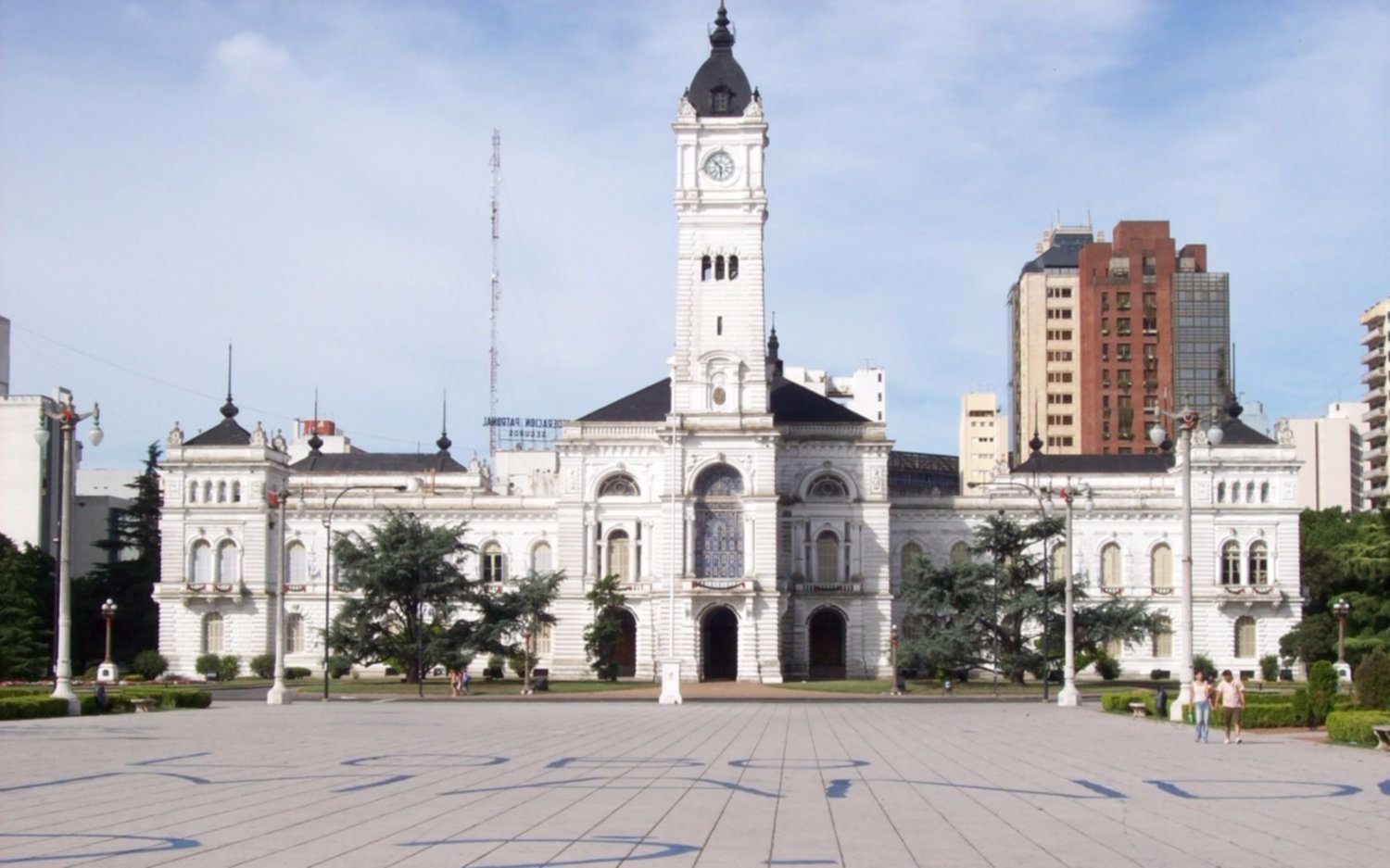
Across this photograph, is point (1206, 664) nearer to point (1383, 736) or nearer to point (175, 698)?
point (175, 698)

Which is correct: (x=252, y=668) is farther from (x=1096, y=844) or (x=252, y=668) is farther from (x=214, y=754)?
(x=1096, y=844)

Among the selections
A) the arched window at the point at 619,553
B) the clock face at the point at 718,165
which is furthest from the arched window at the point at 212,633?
the clock face at the point at 718,165

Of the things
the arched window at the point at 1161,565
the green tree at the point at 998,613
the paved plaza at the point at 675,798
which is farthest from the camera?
the arched window at the point at 1161,565

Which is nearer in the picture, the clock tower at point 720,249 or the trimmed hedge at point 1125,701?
the trimmed hedge at point 1125,701

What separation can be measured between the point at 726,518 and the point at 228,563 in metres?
31.3

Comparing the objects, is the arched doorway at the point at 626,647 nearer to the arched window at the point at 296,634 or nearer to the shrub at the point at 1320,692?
the arched window at the point at 296,634

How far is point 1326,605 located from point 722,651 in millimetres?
39448

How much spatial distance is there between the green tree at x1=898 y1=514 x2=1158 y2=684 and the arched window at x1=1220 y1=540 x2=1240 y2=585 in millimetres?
18101

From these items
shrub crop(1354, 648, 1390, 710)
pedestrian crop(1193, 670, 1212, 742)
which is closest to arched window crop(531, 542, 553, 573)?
shrub crop(1354, 648, 1390, 710)

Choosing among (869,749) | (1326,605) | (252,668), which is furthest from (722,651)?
(869,749)

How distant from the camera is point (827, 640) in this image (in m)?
104

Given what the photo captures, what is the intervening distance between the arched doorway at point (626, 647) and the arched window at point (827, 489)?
40.8 ft

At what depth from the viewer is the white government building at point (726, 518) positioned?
316ft

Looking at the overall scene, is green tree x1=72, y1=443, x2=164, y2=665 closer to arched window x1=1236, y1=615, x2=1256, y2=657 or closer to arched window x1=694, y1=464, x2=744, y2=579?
arched window x1=694, y1=464, x2=744, y2=579
